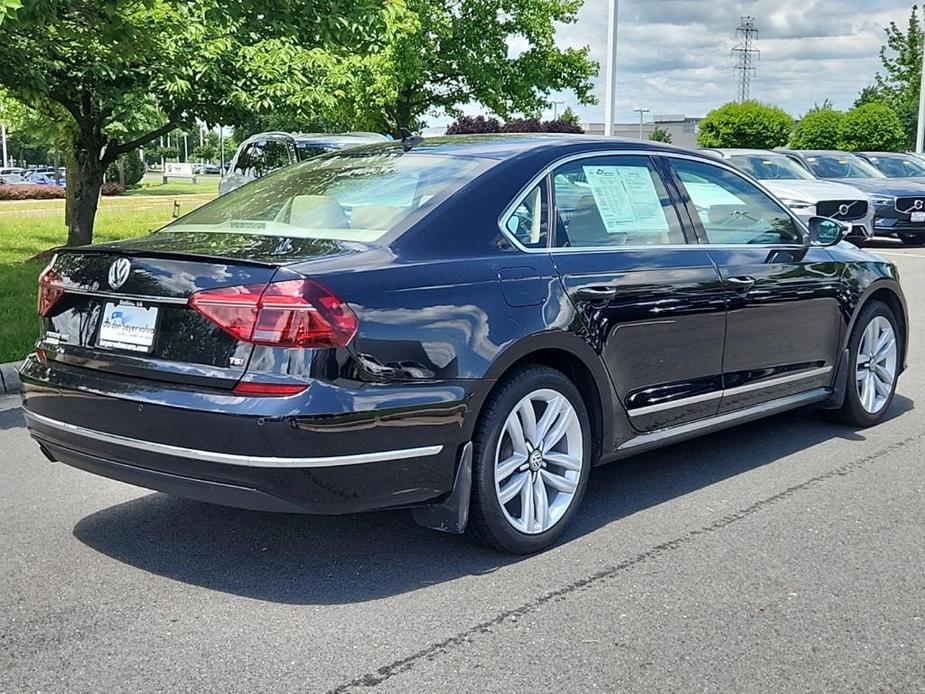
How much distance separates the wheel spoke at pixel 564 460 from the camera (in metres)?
4.32

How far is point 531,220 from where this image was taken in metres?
4.39

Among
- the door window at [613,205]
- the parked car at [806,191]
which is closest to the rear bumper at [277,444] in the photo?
the door window at [613,205]

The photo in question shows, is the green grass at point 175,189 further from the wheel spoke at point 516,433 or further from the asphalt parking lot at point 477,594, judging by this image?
the wheel spoke at point 516,433

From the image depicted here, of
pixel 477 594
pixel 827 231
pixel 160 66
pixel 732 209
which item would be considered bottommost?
pixel 477 594

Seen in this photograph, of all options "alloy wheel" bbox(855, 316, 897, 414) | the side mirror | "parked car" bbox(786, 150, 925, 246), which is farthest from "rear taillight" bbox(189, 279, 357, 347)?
"parked car" bbox(786, 150, 925, 246)

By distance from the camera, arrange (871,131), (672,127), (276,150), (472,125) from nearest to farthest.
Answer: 1. (276,150)
2. (871,131)
3. (472,125)
4. (672,127)

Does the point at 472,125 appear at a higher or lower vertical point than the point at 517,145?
higher

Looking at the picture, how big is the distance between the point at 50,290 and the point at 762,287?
323 centimetres

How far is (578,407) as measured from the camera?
4391 mm

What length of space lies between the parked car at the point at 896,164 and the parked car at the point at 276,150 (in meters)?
11.3

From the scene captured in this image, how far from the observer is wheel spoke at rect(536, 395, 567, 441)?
4266 millimetres

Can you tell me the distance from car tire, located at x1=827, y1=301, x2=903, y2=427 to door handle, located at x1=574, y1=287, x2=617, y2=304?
2.19m

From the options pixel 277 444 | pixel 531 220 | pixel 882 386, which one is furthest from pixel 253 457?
pixel 882 386

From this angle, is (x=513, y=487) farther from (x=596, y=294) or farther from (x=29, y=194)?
(x=29, y=194)
